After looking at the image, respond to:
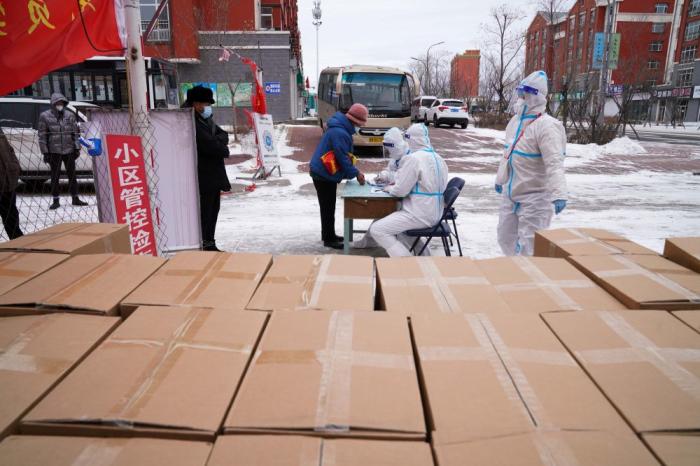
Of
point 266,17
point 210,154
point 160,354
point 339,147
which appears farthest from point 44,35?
point 266,17

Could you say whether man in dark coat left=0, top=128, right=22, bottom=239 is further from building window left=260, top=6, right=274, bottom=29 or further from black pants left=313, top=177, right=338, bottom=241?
building window left=260, top=6, right=274, bottom=29

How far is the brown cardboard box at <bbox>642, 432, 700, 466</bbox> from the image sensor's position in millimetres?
1072

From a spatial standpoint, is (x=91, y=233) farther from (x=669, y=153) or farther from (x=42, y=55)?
(x=669, y=153)

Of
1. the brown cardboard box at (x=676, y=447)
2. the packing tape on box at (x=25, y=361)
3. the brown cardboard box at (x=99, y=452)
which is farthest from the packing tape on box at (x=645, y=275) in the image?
the packing tape on box at (x=25, y=361)

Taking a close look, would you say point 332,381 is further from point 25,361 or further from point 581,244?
point 581,244

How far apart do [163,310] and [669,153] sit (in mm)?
21475

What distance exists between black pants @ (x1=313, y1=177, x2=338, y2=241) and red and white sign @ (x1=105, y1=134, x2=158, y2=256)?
2260 mm

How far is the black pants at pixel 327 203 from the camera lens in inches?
236

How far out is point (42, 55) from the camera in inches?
116

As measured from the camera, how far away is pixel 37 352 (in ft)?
4.74

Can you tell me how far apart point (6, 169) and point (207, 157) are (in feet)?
7.30

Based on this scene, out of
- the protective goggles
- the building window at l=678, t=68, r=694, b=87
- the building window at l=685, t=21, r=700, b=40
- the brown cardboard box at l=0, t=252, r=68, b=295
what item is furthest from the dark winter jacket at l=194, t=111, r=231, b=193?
the building window at l=685, t=21, r=700, b=40

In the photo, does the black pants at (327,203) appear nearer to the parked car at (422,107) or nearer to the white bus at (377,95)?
the white bus at (377,95)

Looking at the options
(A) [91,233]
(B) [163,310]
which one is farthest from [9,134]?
(B) [163,310]
